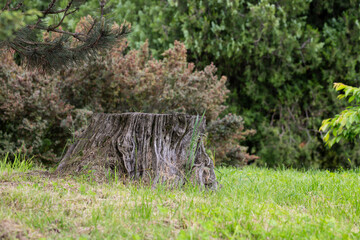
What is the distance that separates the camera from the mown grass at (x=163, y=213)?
2221 millimetres

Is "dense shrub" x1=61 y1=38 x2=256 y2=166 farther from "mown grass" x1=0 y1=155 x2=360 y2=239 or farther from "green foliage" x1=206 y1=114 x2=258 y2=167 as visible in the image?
"mown grass" x1=0 y1=155 x2=360 y2=239

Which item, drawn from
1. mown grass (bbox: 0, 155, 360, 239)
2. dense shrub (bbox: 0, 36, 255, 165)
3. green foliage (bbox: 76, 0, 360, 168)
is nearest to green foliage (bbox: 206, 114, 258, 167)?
dense shrub (bbox: 0, 36, 255, 165)

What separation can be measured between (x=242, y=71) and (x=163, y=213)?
757cm

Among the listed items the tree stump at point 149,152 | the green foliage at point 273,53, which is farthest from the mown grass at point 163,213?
the green foliage at point 273,53

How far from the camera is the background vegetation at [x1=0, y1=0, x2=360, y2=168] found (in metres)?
6.40

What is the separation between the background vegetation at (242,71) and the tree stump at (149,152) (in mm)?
2436

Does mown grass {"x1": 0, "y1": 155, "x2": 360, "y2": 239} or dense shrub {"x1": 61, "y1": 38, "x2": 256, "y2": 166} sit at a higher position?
dense shrub {"x1": 61, "y1": 38, "x2": 256, "y2": 166}

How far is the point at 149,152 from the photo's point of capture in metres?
3.70

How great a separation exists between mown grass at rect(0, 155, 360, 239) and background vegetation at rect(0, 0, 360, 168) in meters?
3.11

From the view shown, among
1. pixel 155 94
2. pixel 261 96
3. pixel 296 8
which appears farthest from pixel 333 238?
pixel 296 8

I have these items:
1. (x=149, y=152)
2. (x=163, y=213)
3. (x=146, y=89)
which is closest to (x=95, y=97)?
(x=146, y=89)

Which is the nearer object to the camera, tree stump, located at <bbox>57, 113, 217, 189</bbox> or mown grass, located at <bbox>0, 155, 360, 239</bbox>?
mown grass, located at <bbox>0, 155, 360, 239</bbox>

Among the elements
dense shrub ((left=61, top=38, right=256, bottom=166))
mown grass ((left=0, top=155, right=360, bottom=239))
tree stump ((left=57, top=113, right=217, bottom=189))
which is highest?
dense shrub ((left=61, top=38, right=256, bottom=166))

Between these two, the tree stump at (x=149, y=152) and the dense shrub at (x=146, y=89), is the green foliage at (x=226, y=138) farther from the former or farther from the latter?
the tree stump at (x=149, y=152)
